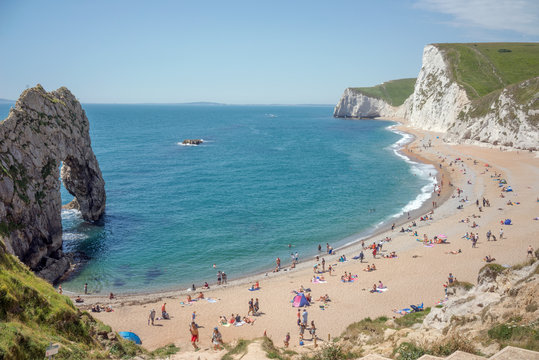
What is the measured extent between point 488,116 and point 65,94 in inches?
3251

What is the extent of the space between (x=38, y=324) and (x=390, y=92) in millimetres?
198580

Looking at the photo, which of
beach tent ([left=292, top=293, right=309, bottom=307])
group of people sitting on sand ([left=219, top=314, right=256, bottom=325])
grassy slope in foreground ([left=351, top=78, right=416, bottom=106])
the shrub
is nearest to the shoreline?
group of people sitting on sand ([left=219, top=314, right=256, bottom=325])

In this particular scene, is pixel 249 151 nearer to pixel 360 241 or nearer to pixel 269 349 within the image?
pixel 360 241

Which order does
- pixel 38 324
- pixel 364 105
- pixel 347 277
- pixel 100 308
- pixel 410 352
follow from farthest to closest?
1. pixel 364 105
2. pixel 347 277
3. pixel 100 308
4. pixel 38 324
5. pixel 410 352

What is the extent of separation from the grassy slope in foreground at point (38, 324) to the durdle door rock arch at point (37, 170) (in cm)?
1507

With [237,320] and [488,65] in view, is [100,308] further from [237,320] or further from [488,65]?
[488,65]

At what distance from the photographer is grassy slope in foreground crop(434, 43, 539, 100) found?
99.3 meters

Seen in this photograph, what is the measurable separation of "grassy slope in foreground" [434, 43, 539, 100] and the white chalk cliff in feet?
8.21

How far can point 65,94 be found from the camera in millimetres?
40094

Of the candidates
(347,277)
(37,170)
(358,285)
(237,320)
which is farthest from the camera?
(37,170)

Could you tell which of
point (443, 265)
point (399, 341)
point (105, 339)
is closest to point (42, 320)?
point (105, 339)

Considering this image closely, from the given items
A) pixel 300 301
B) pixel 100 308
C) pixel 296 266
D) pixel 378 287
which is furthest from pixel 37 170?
pixel 378 287

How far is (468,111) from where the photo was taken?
89.6m

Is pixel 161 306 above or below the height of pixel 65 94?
below
